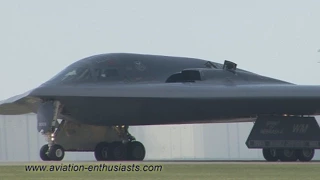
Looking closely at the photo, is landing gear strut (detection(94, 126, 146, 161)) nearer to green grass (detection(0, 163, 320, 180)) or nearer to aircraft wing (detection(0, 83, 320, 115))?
aircraft wing (detection(0, 83, 320, 115))

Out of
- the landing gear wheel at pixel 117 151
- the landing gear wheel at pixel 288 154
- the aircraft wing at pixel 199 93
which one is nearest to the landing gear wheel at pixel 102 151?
the landing gear wheel at pixel 117 151

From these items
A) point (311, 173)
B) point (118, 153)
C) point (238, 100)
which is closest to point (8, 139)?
point (118, 153)

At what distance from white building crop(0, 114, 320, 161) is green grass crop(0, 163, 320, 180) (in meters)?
19.5

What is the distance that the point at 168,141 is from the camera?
44906 mm

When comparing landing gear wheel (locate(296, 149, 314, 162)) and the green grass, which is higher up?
the green grass

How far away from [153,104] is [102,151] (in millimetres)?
3307

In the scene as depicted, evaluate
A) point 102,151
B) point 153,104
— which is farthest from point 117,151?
point 153,104

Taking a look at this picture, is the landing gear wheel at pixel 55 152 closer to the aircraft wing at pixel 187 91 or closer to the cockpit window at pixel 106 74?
the aircraft wing at pixel 187 91

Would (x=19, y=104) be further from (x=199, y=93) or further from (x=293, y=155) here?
(x=293, y=155)

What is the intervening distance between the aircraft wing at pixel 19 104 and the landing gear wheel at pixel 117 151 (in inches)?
122

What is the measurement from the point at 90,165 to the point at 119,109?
5815 millimetres

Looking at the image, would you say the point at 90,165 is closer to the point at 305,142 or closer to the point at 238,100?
the point at 238,100

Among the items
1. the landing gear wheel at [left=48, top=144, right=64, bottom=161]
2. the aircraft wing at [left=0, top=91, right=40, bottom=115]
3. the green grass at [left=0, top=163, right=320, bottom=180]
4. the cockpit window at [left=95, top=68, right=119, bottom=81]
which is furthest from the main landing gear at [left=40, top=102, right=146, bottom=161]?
the green grass at [left=0, top=163, right=320, bottom=180]

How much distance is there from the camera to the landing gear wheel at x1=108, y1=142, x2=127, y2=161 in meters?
32.8
